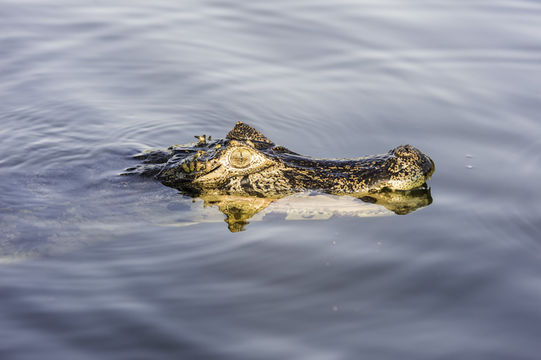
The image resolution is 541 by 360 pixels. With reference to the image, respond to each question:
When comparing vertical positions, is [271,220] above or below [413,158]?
below

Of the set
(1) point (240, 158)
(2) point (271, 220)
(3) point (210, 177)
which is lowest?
(2) point (271, 220)

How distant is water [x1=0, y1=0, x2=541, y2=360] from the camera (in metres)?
4.46

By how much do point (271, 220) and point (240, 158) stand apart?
66cm

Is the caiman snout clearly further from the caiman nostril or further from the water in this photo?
the water

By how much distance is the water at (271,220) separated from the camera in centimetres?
446

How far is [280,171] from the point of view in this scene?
588 centimetres

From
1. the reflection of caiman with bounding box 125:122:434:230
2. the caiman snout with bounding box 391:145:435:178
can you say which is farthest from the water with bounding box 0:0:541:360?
the caiman snout with bounding box 391:145:435:178

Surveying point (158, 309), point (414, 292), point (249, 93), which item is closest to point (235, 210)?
point (158, 309)

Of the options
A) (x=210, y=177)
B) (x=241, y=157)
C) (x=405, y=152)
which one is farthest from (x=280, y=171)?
(x=405, y=152)

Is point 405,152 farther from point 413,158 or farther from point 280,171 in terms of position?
point 280,171

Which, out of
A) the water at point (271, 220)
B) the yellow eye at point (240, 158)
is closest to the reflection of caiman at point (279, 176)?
the yellow eye at point (240, 158)

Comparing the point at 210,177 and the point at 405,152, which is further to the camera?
the point at 210,177

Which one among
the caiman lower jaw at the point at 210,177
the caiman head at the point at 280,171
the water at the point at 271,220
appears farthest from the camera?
the caiman lower jaw at the point at 210,177

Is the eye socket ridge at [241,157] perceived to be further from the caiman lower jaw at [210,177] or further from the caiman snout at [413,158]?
the caiman snout at [413,158]
